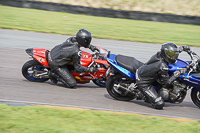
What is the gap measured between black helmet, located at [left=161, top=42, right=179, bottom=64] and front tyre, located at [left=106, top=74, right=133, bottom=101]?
1.19 meters

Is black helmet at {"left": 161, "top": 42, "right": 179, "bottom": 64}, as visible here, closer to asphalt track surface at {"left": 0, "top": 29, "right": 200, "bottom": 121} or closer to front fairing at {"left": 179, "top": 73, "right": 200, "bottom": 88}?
front fairing at {"left": 179, "top": 73, "right": 200, "bottom": 88}

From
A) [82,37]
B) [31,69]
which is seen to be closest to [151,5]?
[82,37]

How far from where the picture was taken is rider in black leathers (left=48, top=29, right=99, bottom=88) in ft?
24.1

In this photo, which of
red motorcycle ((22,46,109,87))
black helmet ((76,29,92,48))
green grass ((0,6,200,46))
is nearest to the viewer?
black helmet ((76,29,92,48))

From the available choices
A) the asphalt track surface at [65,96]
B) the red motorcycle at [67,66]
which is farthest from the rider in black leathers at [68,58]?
the asphalt track surface at [65,96]

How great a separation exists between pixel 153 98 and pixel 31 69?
339 centimetres

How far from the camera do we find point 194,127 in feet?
16.9

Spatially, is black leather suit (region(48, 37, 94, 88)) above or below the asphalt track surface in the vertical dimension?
above

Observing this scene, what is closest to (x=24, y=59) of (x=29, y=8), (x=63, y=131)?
(x=63, y=131)

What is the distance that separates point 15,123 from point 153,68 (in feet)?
9.84

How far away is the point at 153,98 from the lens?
6332 millimetres

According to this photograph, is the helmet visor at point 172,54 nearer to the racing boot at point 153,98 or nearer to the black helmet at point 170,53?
the black helmet at point 170,53

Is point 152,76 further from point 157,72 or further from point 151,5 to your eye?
point 151,5

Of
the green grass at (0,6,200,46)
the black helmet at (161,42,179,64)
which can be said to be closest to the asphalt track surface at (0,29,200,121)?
the black helmet at (161,42,179,64)
